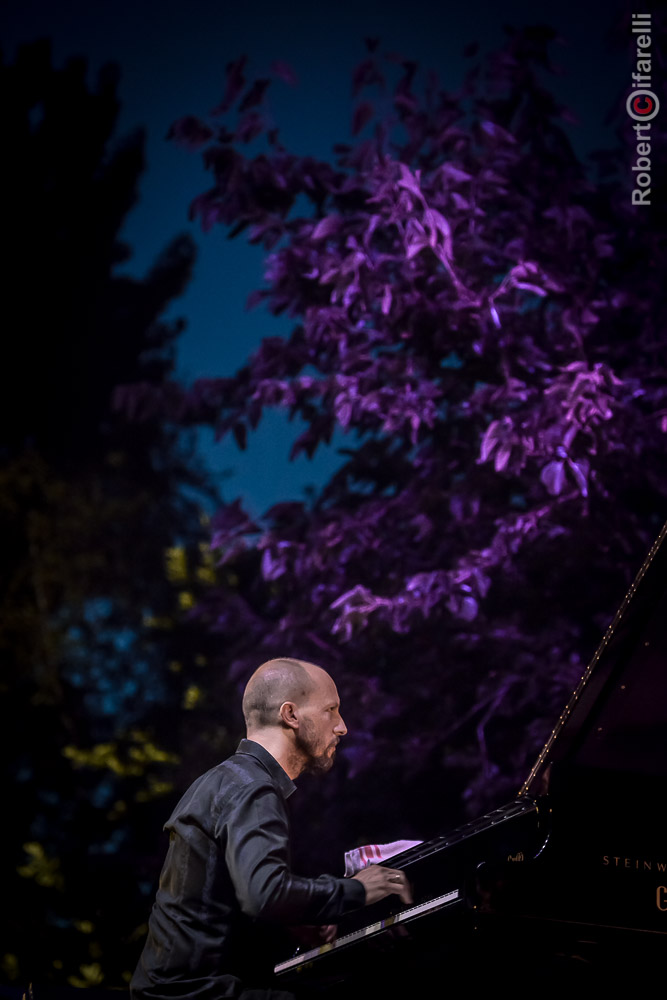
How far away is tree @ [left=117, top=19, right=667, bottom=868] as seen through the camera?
10.9 feet

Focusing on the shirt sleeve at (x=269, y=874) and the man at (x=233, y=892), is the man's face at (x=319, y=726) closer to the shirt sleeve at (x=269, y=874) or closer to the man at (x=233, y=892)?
the man at (x=233, y=892)

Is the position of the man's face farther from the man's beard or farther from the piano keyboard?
the piano keyboard

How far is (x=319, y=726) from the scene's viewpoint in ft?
5.75

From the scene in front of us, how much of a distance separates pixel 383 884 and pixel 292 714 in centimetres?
33

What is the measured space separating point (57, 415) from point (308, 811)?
299 cm

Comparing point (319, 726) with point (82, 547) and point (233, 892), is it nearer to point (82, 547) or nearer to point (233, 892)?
point (233, 892)

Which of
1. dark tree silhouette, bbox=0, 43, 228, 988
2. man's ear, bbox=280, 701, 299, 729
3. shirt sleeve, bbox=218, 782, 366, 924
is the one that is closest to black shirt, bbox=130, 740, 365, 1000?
shirt sleeve, bbox=218, 782, 366, 924

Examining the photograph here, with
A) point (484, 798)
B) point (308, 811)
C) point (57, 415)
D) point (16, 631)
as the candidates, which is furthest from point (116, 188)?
point (484, 798)

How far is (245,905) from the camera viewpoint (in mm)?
1443

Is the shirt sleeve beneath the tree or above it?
beneath

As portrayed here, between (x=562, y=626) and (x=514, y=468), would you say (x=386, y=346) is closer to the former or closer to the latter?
(x=514, y=468)

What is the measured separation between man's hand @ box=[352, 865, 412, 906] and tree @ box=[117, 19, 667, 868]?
1593 mm

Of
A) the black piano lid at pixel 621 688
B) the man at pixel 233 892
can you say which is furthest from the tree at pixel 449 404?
the man at pixel 233 892

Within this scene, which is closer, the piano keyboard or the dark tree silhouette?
the piano keyboard
